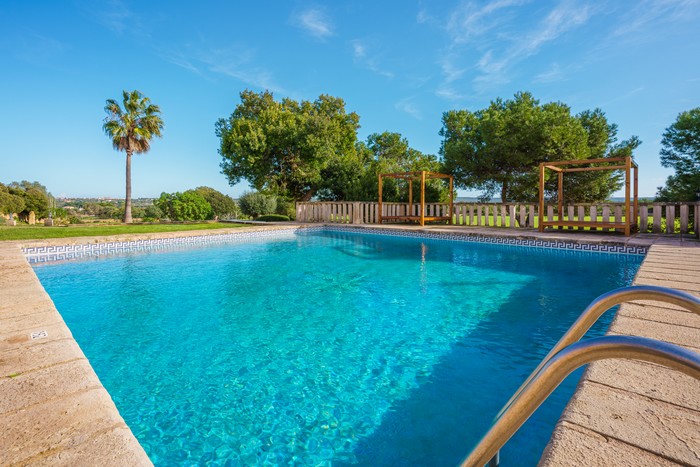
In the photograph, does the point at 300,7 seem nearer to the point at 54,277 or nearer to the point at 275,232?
the point at 275,232

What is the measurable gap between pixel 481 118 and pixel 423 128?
1111cm

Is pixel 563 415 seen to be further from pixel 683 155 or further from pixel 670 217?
pixel 683 155

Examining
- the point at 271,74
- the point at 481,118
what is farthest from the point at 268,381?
the point at 271,74

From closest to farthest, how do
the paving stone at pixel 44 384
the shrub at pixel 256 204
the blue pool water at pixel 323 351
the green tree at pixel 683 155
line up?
the paving stone at pixel 44 384 → the blue pool water at pixel 323 351 → the green tree at pixel 683 155 → the shrub at pixel 256 204

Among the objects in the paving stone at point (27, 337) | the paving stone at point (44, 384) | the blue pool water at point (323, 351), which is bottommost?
the blue pool water at point (323, 351)

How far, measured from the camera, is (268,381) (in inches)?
113

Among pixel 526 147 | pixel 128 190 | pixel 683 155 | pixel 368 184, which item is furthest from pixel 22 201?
pixel 683 155

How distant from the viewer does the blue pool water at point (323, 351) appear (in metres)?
2.22

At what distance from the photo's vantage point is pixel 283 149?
1858cm

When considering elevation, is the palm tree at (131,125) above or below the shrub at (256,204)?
above

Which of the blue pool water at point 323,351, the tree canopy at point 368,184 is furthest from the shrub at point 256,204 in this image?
the blue pool water at point 323,351

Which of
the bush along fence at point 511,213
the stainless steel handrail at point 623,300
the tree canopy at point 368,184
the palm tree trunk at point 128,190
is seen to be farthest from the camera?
the palm tree trunk at point 128,190

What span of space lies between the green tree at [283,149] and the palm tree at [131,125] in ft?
16.5

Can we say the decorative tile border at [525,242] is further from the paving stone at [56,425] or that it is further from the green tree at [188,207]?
the green tree at [188,207]
